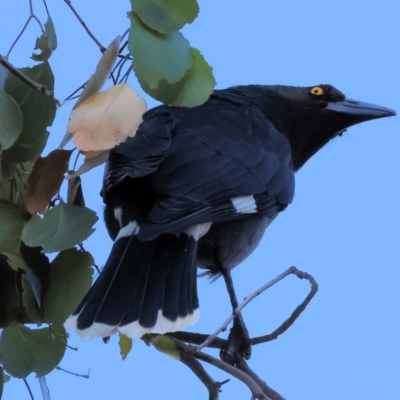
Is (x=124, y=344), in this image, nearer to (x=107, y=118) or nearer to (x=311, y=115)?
(x=107, y=118)

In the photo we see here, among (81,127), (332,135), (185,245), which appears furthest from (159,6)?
(332,135)

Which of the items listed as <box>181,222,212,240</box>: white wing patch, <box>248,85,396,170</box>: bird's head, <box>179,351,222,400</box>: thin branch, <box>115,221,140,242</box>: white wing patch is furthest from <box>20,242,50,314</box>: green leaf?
<box>248,85,396,170</box>: bird's head

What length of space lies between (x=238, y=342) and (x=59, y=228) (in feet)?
2.65

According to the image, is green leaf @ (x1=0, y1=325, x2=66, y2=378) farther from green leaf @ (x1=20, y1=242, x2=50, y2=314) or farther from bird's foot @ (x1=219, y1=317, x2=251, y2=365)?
bird's foot @ (x1=219, y1=317, x2=251, y2=365)

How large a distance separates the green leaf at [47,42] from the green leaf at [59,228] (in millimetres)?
236

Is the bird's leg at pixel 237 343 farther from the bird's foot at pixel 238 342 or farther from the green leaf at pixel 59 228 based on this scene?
the green leaf at pixel 59 228

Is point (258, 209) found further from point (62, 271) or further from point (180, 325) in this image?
point (62, 271)

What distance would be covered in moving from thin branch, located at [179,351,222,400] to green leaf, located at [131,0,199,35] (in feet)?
1.63

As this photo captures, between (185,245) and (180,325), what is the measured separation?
0.23m

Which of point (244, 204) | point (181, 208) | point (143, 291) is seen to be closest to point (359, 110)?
point (244, 204)

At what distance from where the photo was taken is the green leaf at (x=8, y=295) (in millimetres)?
1212

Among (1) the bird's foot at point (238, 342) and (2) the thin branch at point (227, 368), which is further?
(1) the bird's foot at point (238, 342)

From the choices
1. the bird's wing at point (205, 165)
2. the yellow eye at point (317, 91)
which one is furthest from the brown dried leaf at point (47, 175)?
the yellow eye at point (317, 91)

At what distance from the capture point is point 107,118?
1.07 m
